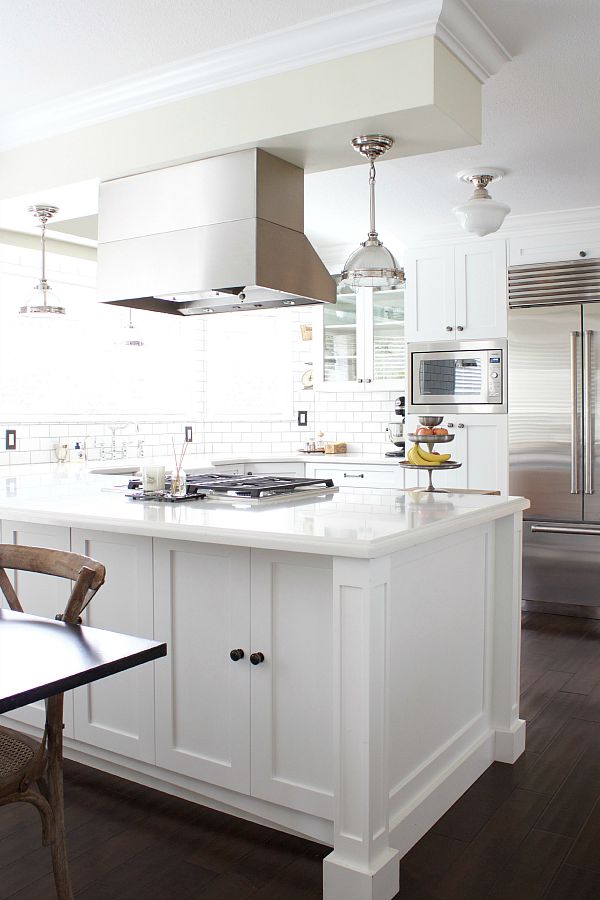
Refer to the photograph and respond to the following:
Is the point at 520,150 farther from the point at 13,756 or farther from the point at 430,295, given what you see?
the point at 13,756

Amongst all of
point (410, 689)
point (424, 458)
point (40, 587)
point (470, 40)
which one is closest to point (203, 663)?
point (410, 689)

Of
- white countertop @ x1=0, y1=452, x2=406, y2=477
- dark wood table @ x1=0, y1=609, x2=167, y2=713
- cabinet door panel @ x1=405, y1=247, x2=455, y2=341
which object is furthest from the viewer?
cabinet door panel @ x1=405, y1=247, x2=455, y2=341

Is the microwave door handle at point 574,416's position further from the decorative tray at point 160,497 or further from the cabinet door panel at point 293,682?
the cabinet door panel at point 293,682

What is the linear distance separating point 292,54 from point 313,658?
2144mm

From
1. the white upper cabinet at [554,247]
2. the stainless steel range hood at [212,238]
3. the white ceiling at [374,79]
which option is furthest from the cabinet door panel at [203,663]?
the white upper cabinet at [554,247]

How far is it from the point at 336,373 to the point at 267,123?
10.6 ft

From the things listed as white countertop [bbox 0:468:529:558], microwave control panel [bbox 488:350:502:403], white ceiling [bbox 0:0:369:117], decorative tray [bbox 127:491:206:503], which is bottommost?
white countertop [bbox 0:468:529:558]

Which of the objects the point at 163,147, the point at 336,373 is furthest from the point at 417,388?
the point at 163,147

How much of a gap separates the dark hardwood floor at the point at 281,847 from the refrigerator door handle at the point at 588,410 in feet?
7.85

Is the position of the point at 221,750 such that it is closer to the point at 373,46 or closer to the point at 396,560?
the point at 396,560

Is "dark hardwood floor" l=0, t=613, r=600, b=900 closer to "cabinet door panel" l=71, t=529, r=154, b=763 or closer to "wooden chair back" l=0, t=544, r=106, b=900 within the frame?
"cabinet door panel" l=71, t=529, r=154, b=763

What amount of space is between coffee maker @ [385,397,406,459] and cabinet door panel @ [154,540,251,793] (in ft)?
11.4

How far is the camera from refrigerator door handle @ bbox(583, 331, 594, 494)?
5.00 m

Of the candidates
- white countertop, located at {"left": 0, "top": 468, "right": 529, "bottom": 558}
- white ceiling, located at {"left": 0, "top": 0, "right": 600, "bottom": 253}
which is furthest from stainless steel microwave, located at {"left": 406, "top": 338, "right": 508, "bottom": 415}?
white countertop, located at {"left": 0, "top": 468, "right": 529, "bottom": 558}
